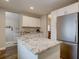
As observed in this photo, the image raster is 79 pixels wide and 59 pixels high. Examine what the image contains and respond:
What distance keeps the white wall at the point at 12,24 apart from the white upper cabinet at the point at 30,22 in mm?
478

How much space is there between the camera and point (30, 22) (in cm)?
586

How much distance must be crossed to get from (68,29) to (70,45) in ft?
1.64

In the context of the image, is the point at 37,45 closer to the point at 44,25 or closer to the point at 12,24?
the point at 12,24

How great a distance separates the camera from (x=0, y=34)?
4449 mm

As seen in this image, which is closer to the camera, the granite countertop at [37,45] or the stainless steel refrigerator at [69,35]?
the granite countertop at [37,45]

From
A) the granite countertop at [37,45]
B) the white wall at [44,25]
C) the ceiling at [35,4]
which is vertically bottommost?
the granite countertop at [37,45]

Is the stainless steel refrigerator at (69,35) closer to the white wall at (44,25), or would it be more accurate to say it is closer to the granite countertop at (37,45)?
the granite countertop at (37,45)

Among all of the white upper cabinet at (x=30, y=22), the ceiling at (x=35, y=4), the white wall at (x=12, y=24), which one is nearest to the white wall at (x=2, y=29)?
the ceiling at (x=35, y=4)

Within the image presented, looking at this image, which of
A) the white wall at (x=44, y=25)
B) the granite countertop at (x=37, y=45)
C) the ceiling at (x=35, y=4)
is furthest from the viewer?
the white wall at (x=44, y=25)

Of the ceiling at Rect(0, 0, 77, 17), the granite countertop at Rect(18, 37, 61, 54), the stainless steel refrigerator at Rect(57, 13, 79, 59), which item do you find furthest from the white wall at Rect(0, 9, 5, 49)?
the stainless steel refrigerator at Rect(57, 13, 79, 59)

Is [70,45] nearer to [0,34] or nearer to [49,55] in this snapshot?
[49,55]

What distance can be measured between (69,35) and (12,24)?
4322 millimetres

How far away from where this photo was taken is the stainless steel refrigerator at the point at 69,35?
245cm

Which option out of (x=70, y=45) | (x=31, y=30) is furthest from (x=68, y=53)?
(x=31, y=30)
